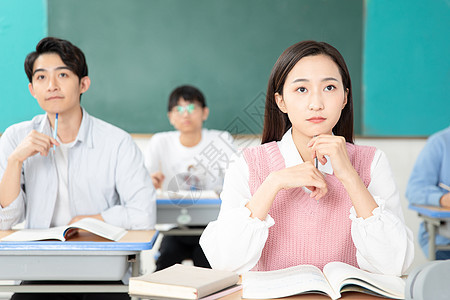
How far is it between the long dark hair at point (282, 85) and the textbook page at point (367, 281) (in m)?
0.52

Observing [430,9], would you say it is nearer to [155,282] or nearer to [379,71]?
[379,71]

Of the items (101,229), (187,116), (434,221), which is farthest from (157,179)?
(434,221)

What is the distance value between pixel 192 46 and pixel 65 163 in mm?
2139

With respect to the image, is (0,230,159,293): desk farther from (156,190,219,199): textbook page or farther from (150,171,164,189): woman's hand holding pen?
(150,171,164,189): woman's hand holding pen

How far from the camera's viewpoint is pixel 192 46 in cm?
402

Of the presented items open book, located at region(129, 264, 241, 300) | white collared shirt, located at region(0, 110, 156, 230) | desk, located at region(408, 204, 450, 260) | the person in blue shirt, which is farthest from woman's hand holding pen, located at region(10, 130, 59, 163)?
the person in blue shirt

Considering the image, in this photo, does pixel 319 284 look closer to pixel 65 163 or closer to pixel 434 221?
pixel 65 163

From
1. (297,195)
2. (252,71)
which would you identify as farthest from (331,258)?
(252,71)

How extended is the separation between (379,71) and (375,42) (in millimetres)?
239

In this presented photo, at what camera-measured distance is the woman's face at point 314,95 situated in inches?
51.0

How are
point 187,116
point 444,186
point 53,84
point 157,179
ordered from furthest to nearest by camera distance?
point 187,116 < point 157,179 < point 444,186 < point 53,84

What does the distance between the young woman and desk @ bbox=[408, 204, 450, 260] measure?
1.25 metres

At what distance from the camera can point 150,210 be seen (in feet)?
6.69

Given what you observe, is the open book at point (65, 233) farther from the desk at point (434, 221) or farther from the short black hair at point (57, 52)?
the desk at point (434, 221)
